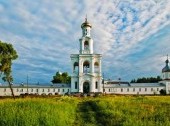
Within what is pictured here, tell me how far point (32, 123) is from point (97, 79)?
253 ft

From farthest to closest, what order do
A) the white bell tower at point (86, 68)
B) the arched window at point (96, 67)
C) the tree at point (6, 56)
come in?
the arched window at point (96, 67), the white bell tower at point (86, 68), the tree at point (6, 56)

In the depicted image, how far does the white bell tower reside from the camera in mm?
90250

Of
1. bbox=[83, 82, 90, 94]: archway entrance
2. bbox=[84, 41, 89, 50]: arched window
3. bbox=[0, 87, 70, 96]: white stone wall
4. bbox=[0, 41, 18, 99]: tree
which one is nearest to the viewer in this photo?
bbox=[0, 41, 18, 99]: tree

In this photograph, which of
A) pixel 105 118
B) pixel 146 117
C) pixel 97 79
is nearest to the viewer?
pixel 146 117

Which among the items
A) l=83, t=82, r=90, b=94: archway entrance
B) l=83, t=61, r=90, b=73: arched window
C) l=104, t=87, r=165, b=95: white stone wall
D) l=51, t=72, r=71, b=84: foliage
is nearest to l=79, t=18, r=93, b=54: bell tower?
l=83, t=61, r=90, b=73: arched window

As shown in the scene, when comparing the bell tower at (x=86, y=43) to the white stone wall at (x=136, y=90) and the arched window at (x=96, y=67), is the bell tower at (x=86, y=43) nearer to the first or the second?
the arched window at (x=96, y=67)

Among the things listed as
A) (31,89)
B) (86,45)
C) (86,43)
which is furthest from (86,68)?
(31,89)

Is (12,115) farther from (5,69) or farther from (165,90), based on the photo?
(165,90)

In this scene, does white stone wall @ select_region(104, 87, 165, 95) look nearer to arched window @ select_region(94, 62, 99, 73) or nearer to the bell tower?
arched window @ select_region(94, 62, 99, 73)

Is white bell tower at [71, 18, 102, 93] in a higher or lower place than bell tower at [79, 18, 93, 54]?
lower

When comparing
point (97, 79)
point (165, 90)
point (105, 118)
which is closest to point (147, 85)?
point (165, 90)

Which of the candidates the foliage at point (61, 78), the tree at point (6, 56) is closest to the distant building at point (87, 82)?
the foliage at point (61, 78)

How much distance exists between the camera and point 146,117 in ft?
57.6

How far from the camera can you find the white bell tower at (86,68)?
9025cm
